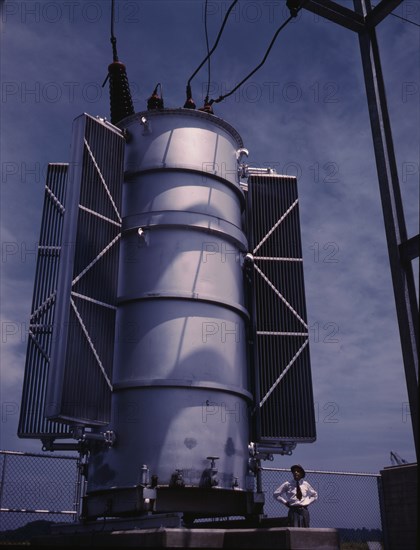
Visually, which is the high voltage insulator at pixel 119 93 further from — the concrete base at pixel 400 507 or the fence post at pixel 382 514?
the fence post at pixel 382 514

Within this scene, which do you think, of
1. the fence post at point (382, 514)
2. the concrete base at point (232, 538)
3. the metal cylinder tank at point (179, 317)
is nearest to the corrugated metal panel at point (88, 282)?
the metal cylinder tank at point (179, 317)

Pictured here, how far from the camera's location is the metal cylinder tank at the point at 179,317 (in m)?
10.7

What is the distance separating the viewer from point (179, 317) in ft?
37.8

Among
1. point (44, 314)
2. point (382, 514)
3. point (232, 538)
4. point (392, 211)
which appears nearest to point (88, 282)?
point (44, 314)

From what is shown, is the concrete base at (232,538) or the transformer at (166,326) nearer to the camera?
the concrete base at (232,538)

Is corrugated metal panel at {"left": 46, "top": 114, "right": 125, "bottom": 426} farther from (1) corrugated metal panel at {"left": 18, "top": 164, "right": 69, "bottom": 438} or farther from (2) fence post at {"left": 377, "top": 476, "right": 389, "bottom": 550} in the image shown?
→ (2) fence post at {"left": 377, "top": 476, "right": 389, "bottom": 550}

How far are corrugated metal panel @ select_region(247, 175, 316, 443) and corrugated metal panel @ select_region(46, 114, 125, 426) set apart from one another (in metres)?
3.51

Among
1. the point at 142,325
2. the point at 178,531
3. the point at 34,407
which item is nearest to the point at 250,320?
the point at 142,325

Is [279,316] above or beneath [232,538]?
above

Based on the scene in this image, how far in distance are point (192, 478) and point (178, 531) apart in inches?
85.4

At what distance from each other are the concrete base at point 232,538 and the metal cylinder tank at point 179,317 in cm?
155

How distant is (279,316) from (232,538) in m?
5.84

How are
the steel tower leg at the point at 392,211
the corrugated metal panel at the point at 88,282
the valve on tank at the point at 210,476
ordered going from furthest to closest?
the corrugated metal panel at the point at 88,282 → the valve on tank at the point at 210,476 → the steel tower leg at the point at 392,211

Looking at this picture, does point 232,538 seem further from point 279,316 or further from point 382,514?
point 382,514
